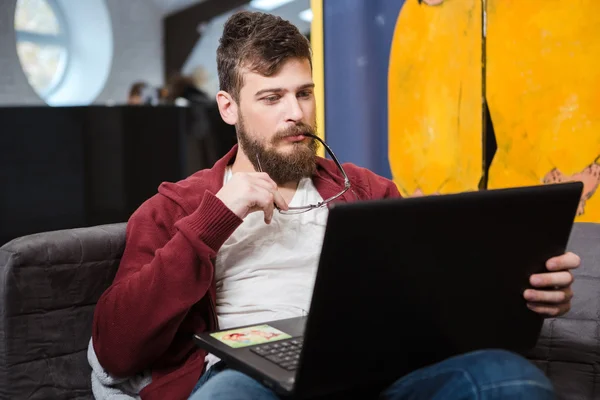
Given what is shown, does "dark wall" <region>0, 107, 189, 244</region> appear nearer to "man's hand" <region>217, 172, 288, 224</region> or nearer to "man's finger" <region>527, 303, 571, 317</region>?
"man's hand" <region>217, 172, 288, 224</region>

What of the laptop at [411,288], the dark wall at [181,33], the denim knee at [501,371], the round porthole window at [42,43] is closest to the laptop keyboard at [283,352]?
the laptop at [411,288]

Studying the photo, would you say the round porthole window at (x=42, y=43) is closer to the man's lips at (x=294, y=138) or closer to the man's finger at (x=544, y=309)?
the man's lips at (x=294, y=138)

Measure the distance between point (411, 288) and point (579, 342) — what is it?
2.23 ft

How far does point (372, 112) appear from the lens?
1.96 meters

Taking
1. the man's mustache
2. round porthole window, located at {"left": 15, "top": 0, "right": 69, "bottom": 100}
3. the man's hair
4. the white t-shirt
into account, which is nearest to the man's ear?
the man's hair

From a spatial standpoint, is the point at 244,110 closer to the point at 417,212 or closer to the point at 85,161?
the point at 417,212

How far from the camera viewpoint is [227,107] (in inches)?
56.9

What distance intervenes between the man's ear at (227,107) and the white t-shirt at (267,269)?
0.25 metres

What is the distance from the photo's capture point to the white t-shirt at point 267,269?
1.21m

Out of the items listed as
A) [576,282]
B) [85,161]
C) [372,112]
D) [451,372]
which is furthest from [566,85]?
[85,161]

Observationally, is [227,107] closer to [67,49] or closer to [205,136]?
[205,136]

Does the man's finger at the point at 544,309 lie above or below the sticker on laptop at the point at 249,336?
above

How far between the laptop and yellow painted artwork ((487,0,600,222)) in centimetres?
59

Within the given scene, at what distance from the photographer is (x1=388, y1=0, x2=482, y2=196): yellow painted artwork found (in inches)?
65.6
